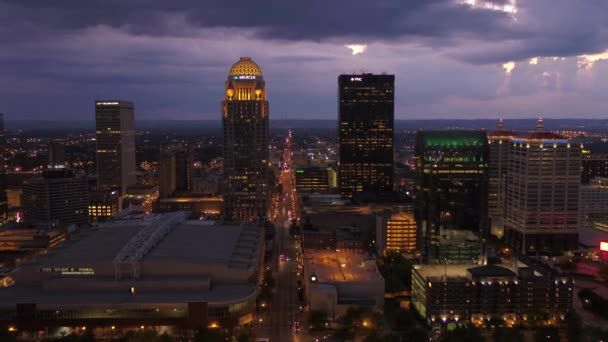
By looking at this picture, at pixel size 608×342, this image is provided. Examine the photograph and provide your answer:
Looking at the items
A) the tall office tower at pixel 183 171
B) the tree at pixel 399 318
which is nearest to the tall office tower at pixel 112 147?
the tall office tower at pixel 183 171

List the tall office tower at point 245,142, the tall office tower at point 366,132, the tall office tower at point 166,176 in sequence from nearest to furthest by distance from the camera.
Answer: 1. the tall office tower at point 245,142
2. the tall office tower at point 366,132
3. the tall office tower at point 166,176

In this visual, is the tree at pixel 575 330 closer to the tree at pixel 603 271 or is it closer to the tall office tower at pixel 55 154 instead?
the tree at pixel 603 271

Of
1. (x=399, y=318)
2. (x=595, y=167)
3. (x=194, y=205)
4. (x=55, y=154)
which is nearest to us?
(x=399, y=318)

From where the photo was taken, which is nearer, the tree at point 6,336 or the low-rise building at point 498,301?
the tree at point 6,336

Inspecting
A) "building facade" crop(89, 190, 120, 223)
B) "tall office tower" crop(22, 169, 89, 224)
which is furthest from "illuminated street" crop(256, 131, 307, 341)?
"tall office tower" crop(22, 169, 89, 224)

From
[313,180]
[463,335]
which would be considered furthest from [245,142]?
[463,335]

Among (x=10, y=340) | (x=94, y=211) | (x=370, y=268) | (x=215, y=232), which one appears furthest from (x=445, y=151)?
(x=94, y=211)

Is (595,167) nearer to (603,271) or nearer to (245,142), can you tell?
(603,271)
